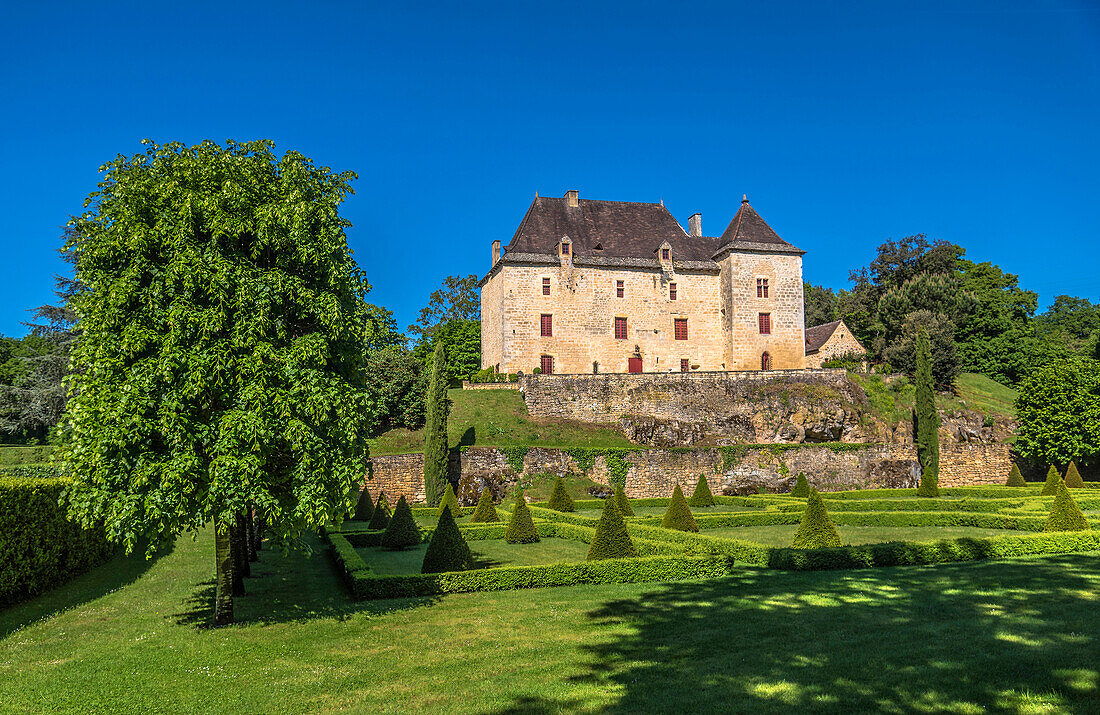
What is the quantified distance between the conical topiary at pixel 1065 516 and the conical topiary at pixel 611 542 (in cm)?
1172

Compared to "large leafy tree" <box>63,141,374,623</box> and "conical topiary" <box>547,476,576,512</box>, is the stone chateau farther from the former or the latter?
"large leafy tree" <box>63,141,374,623</box>

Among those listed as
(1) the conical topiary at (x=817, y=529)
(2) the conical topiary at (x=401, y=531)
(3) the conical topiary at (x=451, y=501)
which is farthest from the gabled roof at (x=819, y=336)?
(2) the conical topiary at (x=401, y=531)

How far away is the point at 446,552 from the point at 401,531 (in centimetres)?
592

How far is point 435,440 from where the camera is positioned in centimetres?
2847

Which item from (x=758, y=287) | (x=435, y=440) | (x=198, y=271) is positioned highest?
(x=758, y=287)

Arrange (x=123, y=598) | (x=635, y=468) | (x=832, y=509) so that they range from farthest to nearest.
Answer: (x=635, y=468)
(x=832, y=509)
(x=123, y=598)

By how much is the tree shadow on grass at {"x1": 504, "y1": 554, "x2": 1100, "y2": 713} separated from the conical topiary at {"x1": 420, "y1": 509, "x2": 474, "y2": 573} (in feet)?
13.1

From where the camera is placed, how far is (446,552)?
1425 centimetres

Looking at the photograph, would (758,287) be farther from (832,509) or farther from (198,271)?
(198,271)

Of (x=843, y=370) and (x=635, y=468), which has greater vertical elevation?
(x=843, y=370)

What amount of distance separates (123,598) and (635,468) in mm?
23145

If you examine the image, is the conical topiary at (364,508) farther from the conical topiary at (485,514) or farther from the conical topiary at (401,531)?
the conical topiary at (401,531)

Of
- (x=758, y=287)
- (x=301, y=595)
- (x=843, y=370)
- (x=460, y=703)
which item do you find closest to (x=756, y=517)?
(x=301, y=595)

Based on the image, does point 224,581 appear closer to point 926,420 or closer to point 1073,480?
point 926,420
